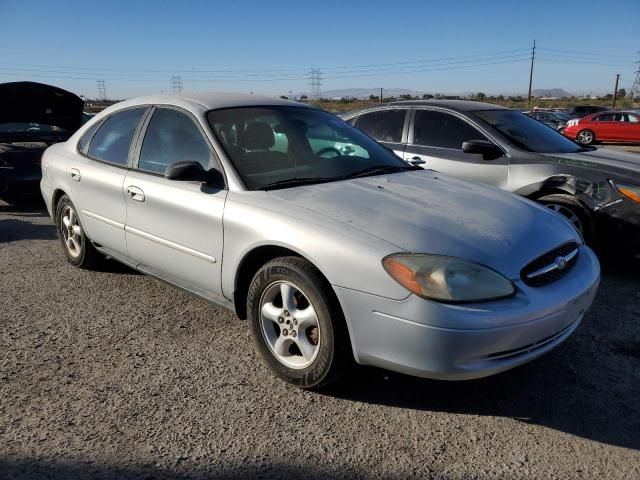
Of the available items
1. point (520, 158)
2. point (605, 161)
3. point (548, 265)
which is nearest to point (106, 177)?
point (548, 265)

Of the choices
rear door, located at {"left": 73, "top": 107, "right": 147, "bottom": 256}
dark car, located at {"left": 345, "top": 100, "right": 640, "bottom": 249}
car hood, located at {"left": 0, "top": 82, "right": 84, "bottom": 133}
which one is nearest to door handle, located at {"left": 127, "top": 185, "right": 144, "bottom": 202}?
rear door, located at {"left": 73, "top": 107, "right": 147, "bottom": 256}

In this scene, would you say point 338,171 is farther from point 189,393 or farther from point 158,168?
point 189,393

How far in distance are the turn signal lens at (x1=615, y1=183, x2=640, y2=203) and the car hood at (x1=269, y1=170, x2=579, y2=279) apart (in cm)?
175

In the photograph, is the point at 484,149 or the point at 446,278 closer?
the point at 446,278

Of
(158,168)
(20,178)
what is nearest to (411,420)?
(158,168)

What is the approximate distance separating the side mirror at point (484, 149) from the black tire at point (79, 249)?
359 centimetres

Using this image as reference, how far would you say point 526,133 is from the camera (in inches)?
225

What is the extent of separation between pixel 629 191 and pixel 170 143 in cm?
384

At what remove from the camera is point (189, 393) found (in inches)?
113

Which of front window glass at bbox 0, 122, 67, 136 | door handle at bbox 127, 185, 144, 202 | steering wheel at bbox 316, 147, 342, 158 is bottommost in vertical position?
door handle at bbox 127, 185, 144, 202

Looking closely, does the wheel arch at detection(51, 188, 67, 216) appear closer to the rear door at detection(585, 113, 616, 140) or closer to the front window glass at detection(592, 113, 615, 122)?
the rear door at detection(585, 113, 616, 140)

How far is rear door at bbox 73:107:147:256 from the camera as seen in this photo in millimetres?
4016

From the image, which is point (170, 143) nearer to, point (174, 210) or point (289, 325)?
point (174, 210)

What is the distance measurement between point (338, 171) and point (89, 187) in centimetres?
209
